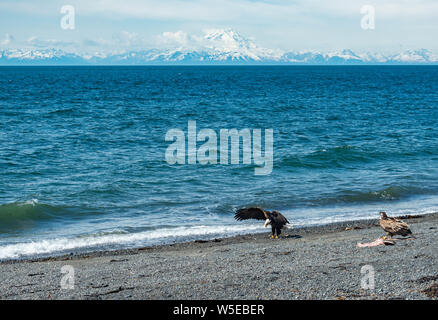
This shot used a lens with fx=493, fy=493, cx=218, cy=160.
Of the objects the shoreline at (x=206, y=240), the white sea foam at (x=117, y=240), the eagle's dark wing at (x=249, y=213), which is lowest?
the white sea foam at (x=117, y=240)

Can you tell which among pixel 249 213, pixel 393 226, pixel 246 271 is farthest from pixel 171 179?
pixel 246 271

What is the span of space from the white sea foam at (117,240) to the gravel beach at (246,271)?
0.95m

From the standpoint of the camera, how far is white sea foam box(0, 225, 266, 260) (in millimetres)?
15312

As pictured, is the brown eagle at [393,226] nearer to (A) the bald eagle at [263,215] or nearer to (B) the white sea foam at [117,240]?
(A) the bald eagle at [263,215]

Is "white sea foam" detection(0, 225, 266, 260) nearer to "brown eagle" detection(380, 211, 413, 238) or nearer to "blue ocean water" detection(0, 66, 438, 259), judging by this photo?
"blue ocean water" detection(0, 66, 438, 259)

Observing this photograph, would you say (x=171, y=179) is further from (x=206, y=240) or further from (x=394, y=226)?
(x=394, y=226)
